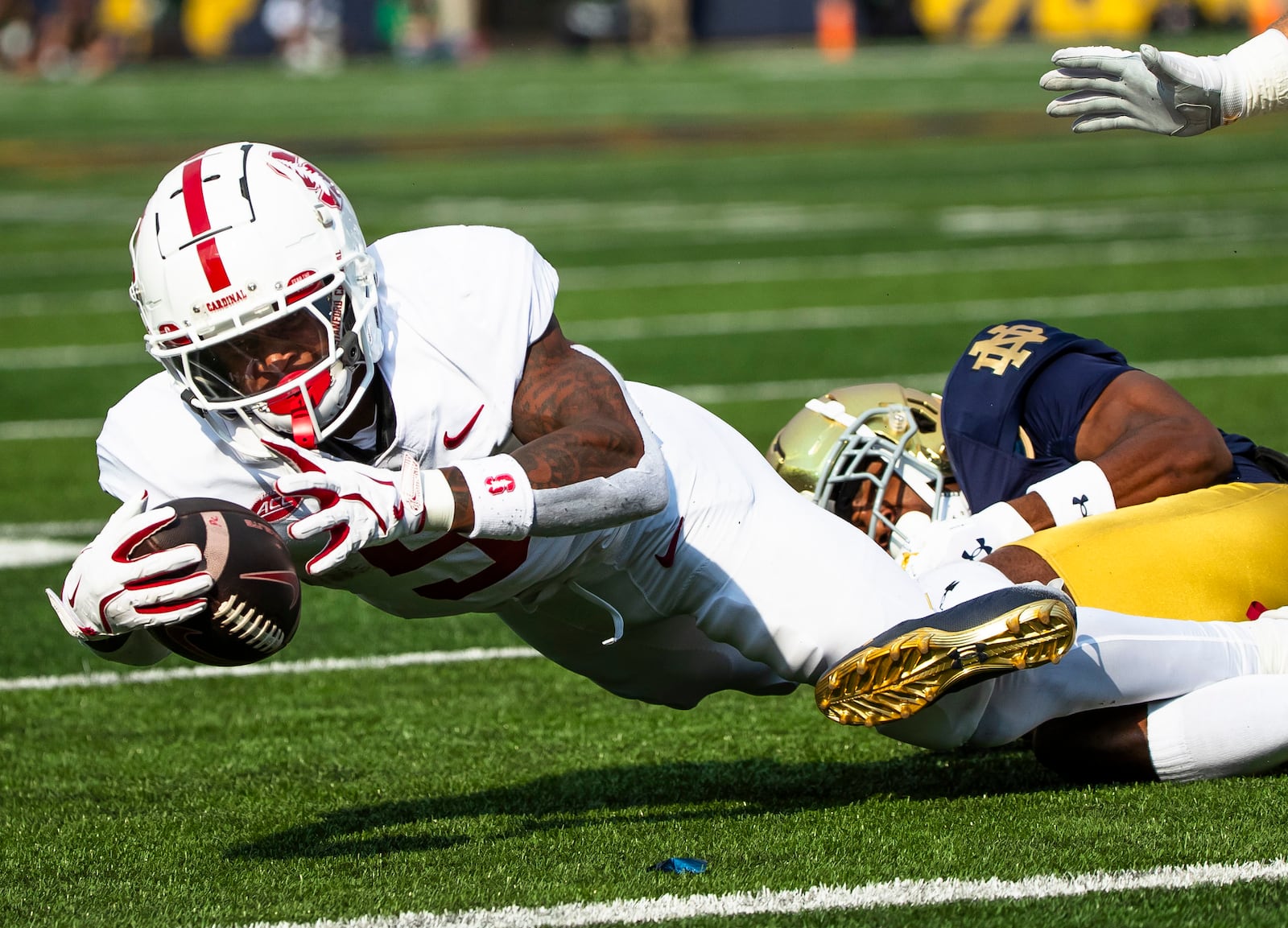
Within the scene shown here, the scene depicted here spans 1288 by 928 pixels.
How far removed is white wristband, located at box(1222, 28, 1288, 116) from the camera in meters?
3.42

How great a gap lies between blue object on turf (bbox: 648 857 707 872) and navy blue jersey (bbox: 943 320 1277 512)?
1271 mm

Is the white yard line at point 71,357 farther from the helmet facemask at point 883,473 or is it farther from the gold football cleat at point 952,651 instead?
the gold football cleat at point 952,651

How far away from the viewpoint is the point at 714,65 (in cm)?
3369

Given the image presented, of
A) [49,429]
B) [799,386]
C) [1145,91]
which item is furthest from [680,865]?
[49,429]

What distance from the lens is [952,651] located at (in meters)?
3.05

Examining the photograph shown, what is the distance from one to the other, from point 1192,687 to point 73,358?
766cm

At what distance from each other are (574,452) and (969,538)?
1177 millimetres

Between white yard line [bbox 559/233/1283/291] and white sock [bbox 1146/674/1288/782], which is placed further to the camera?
white yard line [bbox 559/233/1283/291]

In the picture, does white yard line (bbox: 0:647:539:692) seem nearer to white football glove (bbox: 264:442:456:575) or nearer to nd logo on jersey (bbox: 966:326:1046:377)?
nd logo on jersey (bbox: 966:326:1046:377)

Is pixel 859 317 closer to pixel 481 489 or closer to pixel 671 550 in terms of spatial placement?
pixel 671 550

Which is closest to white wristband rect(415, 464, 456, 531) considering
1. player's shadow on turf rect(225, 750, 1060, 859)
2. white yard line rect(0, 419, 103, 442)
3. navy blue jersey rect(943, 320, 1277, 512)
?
player's shadow on turf rect(225, 750, 1060, 859)

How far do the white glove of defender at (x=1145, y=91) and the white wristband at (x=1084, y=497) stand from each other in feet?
2.23

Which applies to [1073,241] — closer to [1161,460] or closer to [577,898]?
[1161,460]

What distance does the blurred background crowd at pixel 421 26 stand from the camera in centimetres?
3644
